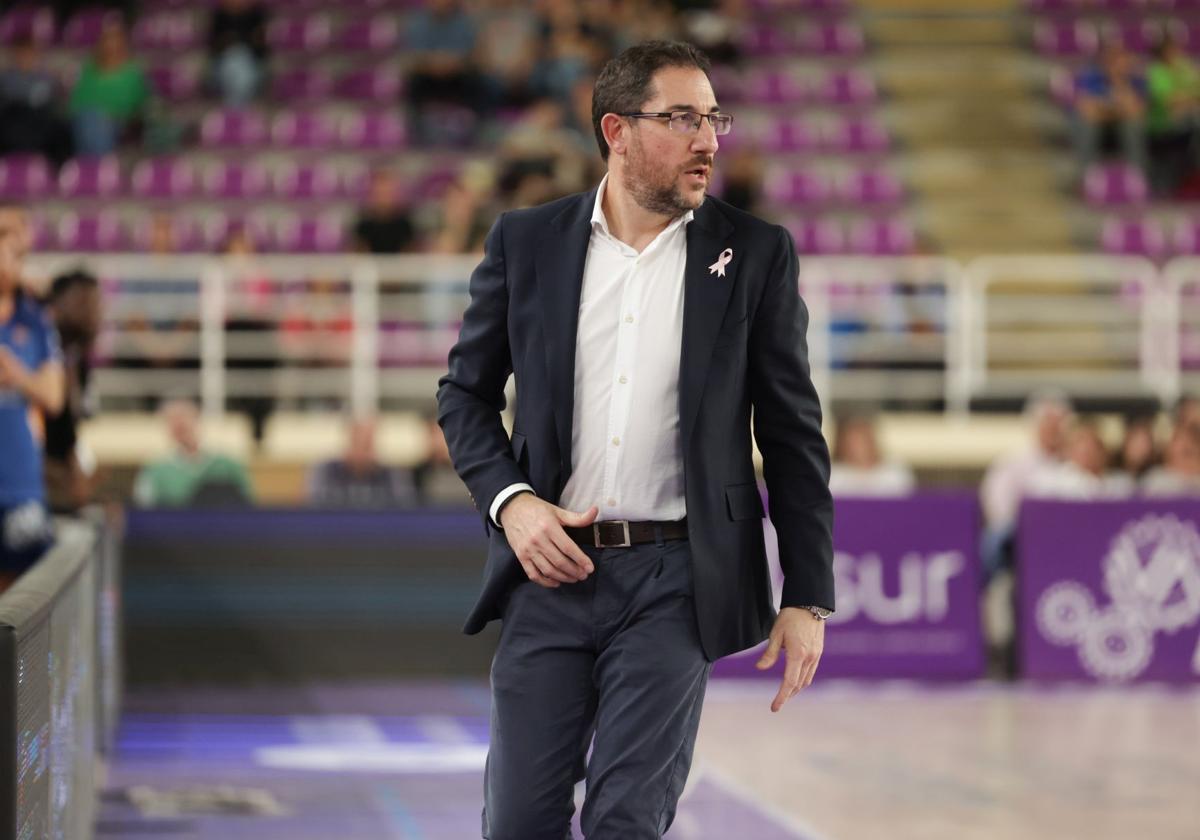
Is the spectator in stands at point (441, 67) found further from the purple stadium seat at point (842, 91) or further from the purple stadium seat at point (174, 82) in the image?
the purple stadium seat at point (842, 91)

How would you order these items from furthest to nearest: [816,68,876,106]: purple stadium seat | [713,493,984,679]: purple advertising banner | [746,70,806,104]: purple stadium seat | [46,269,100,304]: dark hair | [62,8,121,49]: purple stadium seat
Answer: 1. [816,68,876,106]: purple stadium seat
2. [746,70,806,104]: purple stadium seat
3. [62,8,121,49]: purple stadium seat
4. [713,493,984,679]: purple advertising banner
5. [46,269,100,304]: dark hair

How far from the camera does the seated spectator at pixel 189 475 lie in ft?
42.4

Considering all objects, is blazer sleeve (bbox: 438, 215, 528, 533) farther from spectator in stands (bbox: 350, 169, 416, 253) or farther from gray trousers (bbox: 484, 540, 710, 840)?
spectator in stands (bbox: 350, 169, 416, 253)

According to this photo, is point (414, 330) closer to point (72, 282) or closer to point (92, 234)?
point (92, 234)

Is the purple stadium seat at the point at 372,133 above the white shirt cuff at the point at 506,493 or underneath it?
above

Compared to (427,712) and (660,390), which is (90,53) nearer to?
(427,712)

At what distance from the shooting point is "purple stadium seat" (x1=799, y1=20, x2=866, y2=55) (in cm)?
2138

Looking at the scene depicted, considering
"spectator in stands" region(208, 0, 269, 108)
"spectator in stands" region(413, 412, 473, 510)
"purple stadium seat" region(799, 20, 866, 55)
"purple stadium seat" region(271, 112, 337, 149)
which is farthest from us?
"purple stadium seat" region(799, 20, 866, 55)

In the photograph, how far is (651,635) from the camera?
429 cm

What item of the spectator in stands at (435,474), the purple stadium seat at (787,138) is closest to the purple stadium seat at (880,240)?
the purple stadium seat at (787,138)

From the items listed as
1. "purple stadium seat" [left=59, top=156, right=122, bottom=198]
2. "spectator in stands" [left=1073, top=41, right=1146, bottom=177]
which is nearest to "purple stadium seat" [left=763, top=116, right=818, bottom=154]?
"spectator in stands" [left=1073, top=41, right=1146, bottom=177]

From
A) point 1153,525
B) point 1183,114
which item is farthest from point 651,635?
point 1183,114

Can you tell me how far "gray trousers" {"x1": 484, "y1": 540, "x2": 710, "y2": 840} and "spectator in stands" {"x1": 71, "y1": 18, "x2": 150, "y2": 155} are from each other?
49.1ft

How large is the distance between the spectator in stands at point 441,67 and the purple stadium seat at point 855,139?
348cm
